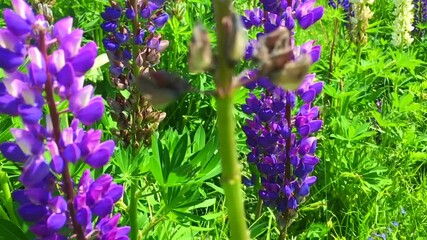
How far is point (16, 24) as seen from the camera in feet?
3.90

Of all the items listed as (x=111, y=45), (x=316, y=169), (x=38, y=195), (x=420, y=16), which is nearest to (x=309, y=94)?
(x=111, y=45)

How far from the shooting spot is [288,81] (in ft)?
2.55

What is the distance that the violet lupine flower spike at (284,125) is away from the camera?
7.34 ft

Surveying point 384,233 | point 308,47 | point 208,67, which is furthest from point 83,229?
point 384,233

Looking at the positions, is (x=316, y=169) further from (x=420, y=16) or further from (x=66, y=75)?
(x=420, y=16)

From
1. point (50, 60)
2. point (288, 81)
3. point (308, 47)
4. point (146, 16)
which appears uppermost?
point (146, 16)

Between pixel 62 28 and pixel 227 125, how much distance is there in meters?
0.55

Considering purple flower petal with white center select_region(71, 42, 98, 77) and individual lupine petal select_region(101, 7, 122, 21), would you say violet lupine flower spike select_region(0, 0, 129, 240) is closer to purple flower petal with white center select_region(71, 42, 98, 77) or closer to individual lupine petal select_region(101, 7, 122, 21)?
purple flower petal with white center select_region(71, 42, 98, 77)

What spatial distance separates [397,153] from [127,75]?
1.46m

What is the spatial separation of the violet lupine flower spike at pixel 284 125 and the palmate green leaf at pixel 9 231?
0.89 metres

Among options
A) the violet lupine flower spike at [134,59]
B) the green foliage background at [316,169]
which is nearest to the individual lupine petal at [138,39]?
the violet lupine flower spike at [134,59]

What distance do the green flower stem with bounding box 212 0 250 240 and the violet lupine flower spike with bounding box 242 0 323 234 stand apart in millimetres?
1282

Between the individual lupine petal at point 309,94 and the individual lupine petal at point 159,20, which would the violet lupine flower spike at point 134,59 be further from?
the individual lupine petal at point 309,94

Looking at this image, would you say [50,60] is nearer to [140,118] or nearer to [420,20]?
[140,118]
